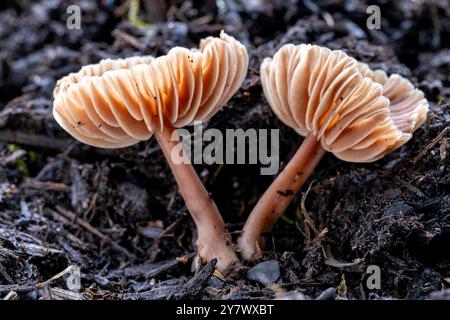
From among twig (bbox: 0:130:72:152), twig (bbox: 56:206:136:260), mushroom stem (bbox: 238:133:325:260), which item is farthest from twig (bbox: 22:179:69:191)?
mushroom stem (bbox: 238:133:325:260)

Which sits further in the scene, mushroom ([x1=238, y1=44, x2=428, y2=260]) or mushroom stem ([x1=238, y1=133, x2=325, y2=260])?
mushroom stem ([x1=238, y1=133, x2=325, y2=260])

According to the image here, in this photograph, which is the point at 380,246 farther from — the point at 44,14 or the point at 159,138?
the point at 44,14

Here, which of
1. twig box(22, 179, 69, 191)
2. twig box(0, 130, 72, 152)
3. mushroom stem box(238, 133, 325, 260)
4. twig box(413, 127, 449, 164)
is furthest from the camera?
twig box(0, 130, 72, 152)

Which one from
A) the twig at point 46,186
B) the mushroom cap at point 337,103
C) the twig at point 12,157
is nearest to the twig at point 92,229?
the twig at point 46,186

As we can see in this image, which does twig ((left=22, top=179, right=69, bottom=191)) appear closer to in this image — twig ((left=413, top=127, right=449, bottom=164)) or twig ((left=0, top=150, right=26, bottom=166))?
twig ((left=0, top=150, right=26, bottom=166))

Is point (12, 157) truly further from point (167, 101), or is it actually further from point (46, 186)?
point (167, 101)

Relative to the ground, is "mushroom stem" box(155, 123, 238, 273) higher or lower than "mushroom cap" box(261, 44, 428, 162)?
lower

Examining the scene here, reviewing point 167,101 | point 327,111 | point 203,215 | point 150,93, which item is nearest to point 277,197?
point 203,215
